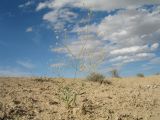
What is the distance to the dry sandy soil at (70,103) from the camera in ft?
26.1

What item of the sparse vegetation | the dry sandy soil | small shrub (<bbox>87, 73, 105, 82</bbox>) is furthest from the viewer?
small shrub (<bbox>87, 73, 105, 82</bbox>)

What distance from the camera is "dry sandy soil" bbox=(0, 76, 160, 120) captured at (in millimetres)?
7945

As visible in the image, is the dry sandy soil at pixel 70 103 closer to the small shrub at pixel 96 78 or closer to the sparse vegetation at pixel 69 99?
the sparse vegetation at pixel 69 99

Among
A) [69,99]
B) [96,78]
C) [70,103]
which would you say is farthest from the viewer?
[96,78]

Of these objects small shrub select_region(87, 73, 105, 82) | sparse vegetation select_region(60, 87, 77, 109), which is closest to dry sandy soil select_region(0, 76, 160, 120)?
sparse vegetation select_region(60, 87, 77, 109)

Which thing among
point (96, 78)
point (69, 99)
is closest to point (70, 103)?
point (69, 99)

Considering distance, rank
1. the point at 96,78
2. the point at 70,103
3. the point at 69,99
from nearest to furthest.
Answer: the point at 69,99, the point at 70,103, the point at 96,78

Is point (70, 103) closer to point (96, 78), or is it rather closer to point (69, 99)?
point (69, 99)

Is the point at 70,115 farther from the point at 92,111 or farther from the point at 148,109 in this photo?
the point at 148,109

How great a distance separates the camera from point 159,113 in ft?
30.7

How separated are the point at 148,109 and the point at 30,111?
3.33m

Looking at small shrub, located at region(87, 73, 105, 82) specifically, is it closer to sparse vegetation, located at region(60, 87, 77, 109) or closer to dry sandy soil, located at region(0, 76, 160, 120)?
dry sandy soil, located at region(0, 76, 160, 120)

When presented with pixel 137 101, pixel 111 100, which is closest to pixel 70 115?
pixel 111 100

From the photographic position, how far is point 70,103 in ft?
28.8
